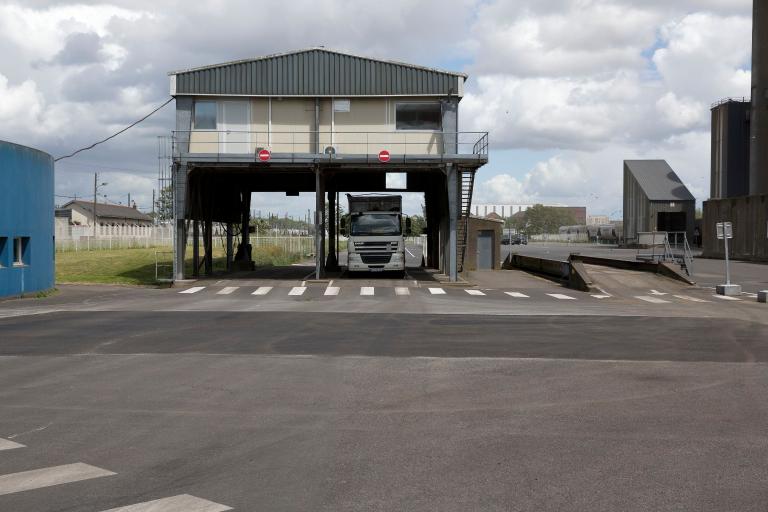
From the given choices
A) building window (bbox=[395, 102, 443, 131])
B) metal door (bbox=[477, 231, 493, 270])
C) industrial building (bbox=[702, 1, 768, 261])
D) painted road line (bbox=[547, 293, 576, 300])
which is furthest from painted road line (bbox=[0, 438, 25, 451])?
industrial building (bbox=[702, 1, 768, 261])

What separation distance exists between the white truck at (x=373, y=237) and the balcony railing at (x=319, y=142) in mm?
2270

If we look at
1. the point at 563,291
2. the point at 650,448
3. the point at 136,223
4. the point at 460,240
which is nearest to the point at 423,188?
the point at 460,240

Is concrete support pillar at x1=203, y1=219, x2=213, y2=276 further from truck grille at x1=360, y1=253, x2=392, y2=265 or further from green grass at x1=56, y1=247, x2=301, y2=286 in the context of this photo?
truck grille at x1=360, y1=253, x2=392, y2=265

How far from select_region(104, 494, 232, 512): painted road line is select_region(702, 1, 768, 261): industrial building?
5623cm

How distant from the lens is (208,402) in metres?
9.54

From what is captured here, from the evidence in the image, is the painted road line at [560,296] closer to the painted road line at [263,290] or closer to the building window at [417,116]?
the building window at [417,116]

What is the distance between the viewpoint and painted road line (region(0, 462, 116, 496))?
6.22m

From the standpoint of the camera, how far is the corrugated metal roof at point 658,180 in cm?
9381

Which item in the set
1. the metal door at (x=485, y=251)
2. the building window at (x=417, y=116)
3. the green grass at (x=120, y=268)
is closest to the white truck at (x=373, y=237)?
the building window at (x=417, y=116)

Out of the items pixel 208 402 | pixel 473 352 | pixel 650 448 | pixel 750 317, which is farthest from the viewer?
pixel 750 317

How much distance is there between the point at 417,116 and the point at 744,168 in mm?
61758

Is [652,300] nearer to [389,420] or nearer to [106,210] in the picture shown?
[389,420]

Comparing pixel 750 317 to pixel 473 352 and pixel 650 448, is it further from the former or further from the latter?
pixel 650 448

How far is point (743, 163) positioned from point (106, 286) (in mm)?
71911
